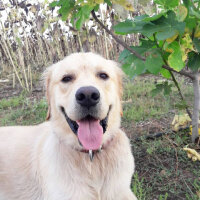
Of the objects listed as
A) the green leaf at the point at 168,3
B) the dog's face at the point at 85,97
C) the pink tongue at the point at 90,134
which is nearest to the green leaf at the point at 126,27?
the green leaf at the point at 168,3

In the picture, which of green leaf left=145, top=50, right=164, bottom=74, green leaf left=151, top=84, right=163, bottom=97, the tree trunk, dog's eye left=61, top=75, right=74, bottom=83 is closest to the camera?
green leaf left=145, top=50, right=164, bottom=74

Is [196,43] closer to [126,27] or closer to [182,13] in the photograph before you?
[182,13]

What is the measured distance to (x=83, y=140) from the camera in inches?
64.8

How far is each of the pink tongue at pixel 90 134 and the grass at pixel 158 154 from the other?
0.57 meters

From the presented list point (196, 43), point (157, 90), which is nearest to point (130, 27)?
point (196, 43)

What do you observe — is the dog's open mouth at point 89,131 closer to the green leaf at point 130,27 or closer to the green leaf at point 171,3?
the green leaf at point 130,27

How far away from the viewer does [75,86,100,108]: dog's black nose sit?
1512 mm

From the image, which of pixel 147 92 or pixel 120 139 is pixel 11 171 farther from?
pixel 147 92

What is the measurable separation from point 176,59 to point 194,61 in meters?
0.34

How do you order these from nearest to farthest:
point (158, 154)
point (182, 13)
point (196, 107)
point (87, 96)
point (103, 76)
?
point (182, 13)
point (87, 96)
point (103, 76)
point (196, 107)
point (158, 154)

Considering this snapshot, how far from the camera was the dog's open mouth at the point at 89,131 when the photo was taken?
1.65 metres

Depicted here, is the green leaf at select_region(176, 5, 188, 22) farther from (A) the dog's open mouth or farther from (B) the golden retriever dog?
(A) the dog's open mouth

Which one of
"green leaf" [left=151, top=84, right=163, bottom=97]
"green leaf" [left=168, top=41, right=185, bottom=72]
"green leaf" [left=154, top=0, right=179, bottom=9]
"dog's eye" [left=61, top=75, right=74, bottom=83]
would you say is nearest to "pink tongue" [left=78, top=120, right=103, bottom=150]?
"dog's eye" [left=61, top=75, right=74, bottom=83]

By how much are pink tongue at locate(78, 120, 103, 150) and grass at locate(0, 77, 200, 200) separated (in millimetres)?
568
